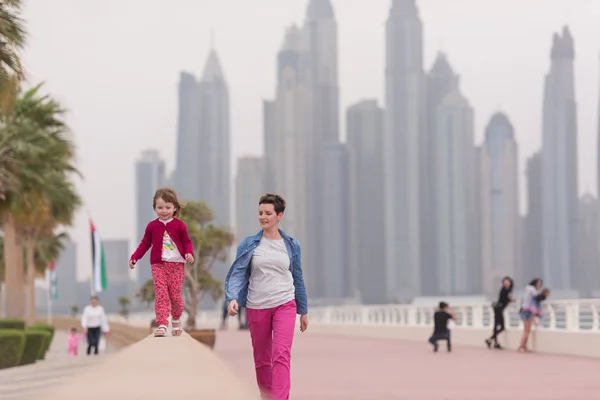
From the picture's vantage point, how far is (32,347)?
96.2 feet

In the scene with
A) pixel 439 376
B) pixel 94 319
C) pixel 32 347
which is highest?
pixel 94 319

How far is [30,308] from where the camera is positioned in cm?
6481

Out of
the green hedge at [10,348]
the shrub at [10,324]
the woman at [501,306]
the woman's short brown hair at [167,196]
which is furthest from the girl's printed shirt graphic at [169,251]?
the shrub at [10,324]

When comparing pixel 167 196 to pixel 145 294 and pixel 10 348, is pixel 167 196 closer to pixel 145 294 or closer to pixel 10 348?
pixel 10 348

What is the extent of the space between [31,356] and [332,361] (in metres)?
7.73

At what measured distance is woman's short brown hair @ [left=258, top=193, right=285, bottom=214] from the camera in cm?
952

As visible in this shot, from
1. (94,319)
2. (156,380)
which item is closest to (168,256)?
(156,380)

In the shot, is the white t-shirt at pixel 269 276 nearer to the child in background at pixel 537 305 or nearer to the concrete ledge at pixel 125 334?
the child in background at pixel 537 305

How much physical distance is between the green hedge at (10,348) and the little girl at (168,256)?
15.6 m

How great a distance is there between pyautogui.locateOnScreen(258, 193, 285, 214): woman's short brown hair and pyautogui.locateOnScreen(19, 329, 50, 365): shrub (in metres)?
19.2

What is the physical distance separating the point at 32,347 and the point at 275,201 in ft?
68.6

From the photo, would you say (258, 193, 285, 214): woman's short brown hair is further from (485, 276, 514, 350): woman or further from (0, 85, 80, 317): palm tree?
(0, 85, 80, 317): palm tree

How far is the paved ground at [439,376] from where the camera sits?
15391mm

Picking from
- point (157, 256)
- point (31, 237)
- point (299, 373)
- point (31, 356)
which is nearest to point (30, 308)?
point (31, 237)
